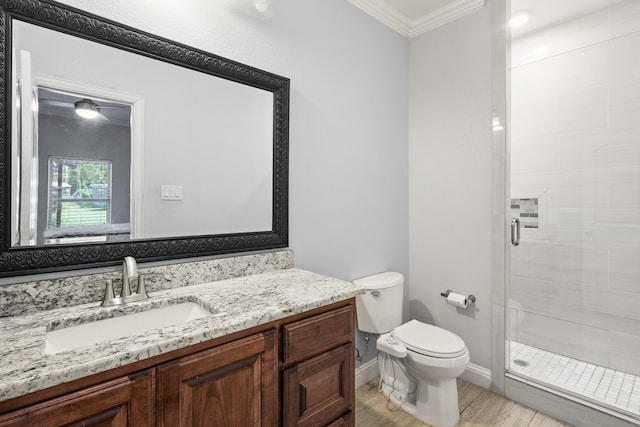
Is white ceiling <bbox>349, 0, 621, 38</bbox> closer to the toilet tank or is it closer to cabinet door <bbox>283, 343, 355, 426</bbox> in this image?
the toilet tank

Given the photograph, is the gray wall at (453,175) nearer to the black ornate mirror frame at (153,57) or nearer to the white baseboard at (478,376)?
the white baseboard at (478,376)

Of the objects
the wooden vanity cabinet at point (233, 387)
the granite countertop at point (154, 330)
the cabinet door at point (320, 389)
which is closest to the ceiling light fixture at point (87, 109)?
the granite countertop at point (154, 330)

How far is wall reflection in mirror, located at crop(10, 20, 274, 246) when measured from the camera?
1.06 metres


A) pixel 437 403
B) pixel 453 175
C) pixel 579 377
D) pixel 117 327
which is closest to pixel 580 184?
pixel 453 175

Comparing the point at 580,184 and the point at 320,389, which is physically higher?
the point at 580,184

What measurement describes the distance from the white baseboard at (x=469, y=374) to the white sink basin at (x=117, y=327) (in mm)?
1392

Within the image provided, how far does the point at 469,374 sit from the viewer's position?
2225 mm

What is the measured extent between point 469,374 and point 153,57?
2607mm

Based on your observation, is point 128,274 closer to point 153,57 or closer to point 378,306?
point 153,57

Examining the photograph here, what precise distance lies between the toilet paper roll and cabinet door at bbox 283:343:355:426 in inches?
46.5

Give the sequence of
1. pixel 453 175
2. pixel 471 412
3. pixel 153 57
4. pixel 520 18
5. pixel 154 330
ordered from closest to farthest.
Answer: pixel 154 330 → pixel 153 57 → pixel 471 412 → pixel 520 18 → pixel 453 175

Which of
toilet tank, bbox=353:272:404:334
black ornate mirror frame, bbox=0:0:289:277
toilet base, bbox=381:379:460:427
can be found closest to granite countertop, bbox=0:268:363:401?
black ornate mirror frame, bbox=0:0:289:277

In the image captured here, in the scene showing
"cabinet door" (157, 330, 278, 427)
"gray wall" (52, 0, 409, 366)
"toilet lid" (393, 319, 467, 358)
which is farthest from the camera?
"toilet lid" (393, 319, 467, 358)

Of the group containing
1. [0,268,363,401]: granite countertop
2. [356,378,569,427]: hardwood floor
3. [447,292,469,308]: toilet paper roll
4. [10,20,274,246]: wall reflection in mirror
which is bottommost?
[356,378,569,427]: hardwood floor
